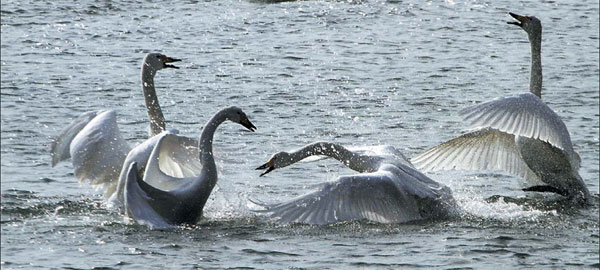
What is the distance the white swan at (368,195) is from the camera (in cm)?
928

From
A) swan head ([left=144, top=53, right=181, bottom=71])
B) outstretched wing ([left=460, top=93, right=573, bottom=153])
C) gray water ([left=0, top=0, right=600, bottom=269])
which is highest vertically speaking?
swan head ([left=144, top=53, right=181, bottom=71])

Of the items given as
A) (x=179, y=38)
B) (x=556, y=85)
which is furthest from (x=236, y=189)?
(x=179, y=38)

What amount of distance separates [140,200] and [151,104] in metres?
2.07

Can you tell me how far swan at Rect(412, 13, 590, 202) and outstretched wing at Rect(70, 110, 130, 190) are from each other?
2.83 metres

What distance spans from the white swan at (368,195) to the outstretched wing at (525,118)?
2.40ft

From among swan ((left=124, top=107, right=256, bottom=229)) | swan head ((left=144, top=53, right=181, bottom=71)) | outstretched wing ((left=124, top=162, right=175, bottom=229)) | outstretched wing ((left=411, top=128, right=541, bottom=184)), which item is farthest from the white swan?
swan head ((left=144, top=53, right=181, bottom=71))

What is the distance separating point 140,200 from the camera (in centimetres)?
918

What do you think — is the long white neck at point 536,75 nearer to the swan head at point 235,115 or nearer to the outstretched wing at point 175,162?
the swan head at point 235,115

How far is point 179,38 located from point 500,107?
8.63 meters

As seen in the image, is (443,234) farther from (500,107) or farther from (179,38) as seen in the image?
(179,38)

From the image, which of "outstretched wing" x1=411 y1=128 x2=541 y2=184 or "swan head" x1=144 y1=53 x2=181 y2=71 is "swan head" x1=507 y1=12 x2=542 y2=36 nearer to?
"outstretched wing" x1=411 y1=128 x2=541 y2=184

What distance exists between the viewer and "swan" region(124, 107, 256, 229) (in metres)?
9.12

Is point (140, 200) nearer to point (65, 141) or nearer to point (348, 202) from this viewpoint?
point (65, 141)

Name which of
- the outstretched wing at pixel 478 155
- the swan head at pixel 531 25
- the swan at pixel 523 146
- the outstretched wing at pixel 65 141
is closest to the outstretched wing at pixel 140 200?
the outstretched wing at pixel 65 141
